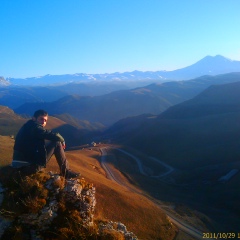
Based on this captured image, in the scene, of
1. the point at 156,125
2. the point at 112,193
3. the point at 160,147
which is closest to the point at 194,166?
the point at 160,147

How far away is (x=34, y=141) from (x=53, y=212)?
324cm

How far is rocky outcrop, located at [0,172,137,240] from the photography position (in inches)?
406

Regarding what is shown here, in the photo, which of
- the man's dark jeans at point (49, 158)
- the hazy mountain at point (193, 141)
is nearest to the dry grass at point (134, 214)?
the man's dark jeans at point (49, 158)

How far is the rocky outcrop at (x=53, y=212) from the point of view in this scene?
1032 cm

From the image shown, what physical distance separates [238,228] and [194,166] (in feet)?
175

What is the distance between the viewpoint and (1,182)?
12.5 m

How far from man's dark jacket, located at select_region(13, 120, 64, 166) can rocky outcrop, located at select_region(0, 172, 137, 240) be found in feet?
2.48

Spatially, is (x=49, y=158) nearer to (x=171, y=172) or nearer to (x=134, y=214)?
(x=134, y=214)

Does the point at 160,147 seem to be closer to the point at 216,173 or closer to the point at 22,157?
the point at 216,173

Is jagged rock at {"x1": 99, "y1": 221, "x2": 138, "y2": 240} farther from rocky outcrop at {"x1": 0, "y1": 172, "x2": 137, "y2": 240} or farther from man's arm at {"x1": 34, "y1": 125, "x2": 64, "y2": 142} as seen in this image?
man's arm at {"x1": 34, "y1": 125, "x2": 64, "y2": 142}

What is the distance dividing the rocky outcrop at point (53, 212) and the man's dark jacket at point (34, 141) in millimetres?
756

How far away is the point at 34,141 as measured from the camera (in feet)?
41.7

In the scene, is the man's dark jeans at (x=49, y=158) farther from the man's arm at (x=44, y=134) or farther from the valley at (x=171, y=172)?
the valley at (x=171, y=172)

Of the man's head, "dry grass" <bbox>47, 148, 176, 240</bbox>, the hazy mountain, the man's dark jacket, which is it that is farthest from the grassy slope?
the hazy mountain
